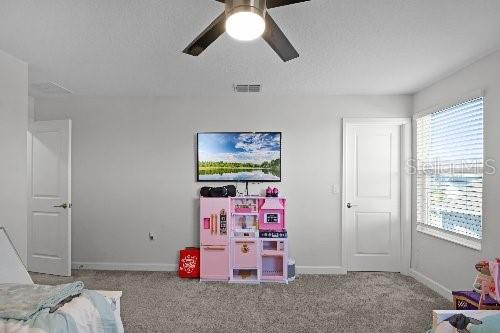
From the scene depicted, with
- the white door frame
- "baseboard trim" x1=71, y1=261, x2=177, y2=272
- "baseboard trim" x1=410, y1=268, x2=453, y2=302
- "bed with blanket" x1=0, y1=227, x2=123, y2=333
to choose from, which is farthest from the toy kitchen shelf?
"bed with blanket" x1=0, y1=227, x2=123, y2=333

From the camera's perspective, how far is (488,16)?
2195mm

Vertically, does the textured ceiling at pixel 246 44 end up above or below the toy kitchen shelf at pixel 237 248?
above

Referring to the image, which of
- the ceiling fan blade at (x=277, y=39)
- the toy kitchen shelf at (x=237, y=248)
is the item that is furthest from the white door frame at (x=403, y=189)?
the ceiling fan blade at (x=277, y=39)

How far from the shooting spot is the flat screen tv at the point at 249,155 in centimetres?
433

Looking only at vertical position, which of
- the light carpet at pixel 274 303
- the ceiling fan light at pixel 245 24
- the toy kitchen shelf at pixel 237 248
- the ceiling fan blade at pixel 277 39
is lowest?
the light carpet at pixel 274 303

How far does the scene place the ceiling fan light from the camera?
1.44 m

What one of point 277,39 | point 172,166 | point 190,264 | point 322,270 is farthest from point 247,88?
point 322,270

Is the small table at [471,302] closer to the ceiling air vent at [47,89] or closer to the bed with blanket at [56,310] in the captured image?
the bed with blanket at [56,310]

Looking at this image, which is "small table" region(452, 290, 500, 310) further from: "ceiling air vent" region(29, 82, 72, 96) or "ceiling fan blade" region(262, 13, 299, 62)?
"ceiling air vent" region(29, 82, 72, 96)

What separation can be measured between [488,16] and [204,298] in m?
3.55

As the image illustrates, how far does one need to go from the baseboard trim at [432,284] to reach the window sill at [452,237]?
551mm

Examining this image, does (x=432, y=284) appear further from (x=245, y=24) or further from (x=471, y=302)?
(x=245, y=24)

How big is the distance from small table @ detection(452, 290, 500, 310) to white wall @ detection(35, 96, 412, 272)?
1893 mm

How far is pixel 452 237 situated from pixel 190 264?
3.11m
